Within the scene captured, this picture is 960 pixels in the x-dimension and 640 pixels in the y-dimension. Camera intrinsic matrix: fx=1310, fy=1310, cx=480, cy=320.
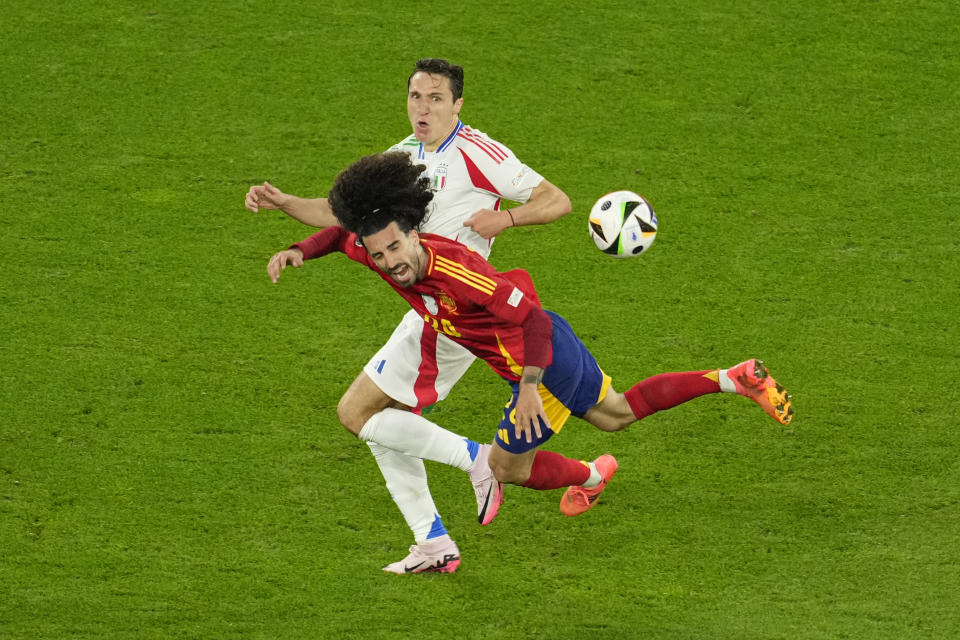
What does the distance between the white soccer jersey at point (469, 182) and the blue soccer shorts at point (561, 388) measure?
0.63 m

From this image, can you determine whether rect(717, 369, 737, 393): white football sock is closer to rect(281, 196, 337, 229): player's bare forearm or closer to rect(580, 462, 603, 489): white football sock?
rect(580, 462, 603, 489): white football sock

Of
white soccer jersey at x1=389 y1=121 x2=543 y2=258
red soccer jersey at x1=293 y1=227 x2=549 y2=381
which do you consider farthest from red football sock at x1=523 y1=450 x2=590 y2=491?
white soccer jersey at x1=389 y1=121 x2=543 y2=258

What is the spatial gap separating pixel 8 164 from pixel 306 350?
3.02 meters

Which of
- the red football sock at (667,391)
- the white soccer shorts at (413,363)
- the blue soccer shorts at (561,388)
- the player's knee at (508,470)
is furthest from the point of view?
the red football sock at (667,391)

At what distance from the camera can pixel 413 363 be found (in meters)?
6.00

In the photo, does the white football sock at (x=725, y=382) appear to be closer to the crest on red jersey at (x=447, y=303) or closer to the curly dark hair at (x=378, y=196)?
the crest on red jersey at (x=447, y=303)

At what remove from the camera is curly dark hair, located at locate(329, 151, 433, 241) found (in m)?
5.38

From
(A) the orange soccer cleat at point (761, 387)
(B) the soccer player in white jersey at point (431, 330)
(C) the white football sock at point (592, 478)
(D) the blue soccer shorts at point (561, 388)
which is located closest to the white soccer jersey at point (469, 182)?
(B) the soccer player in white jersey at point (431, 330)

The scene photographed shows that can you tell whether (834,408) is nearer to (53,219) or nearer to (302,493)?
(302,493)

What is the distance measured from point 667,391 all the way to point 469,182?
1.35m

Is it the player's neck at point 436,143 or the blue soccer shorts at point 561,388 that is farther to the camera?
the player's neck at point 436,143

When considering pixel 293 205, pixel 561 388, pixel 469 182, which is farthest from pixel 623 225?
pixel 293 205

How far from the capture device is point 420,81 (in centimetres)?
630

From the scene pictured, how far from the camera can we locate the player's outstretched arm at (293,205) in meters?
5.98
